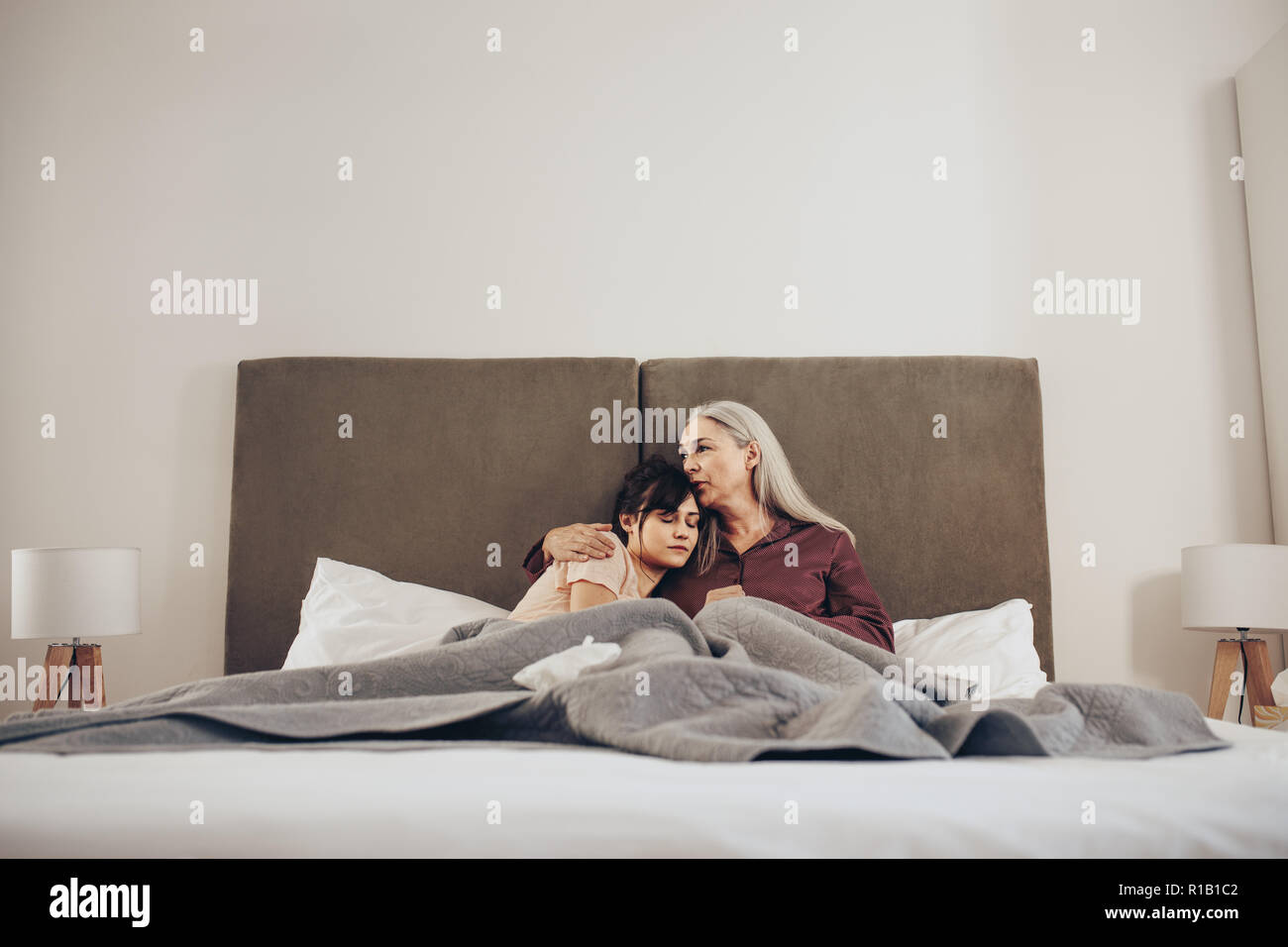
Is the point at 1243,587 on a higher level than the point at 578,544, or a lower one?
lower

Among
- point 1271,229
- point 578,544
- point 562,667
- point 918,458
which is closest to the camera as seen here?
point 562,667

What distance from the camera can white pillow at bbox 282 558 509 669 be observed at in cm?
202

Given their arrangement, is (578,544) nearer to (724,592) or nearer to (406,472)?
(724,592)

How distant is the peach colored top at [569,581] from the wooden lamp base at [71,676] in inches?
40.7

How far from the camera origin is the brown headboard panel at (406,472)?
243 centimetres

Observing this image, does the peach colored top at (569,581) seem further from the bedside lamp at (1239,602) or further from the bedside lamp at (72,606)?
the bedside lamp at (1239,602)

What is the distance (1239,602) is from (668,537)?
4.37 ft

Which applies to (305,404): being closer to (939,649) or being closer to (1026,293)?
(939,649)

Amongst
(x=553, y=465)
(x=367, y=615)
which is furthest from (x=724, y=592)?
(x=367, y=615)

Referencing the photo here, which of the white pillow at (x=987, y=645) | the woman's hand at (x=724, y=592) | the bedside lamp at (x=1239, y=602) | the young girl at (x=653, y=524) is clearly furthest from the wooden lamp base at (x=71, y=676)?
the bedside lamp at (x=1239, y=602)

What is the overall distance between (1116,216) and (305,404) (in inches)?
89.1

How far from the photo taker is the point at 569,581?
6.84ft

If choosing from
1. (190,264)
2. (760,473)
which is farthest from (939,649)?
(190,264)

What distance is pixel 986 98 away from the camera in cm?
274
